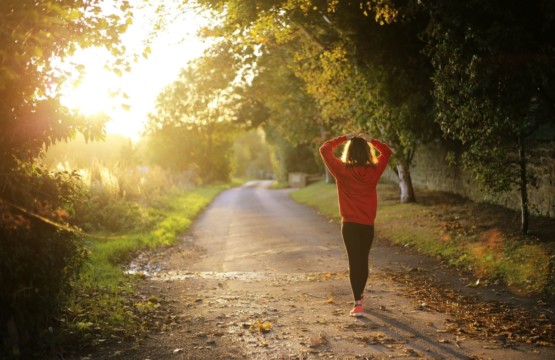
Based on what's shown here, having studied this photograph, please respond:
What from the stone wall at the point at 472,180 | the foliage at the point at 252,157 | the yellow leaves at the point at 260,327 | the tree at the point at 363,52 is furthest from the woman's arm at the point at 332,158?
the foliage at the point at 252,157

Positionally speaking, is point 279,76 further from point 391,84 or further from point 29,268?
point 29,268

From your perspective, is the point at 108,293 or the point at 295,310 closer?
the point at 295,310

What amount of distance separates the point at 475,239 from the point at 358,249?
5957mm

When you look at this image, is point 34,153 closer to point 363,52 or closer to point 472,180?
point 363,52

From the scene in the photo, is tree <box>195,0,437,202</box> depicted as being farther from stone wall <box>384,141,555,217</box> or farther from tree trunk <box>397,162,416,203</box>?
stone wall <box>384,141,555,217</box>

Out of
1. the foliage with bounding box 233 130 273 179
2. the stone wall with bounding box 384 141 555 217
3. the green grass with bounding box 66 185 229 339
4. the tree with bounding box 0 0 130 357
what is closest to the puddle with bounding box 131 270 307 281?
the green grass with bounding box 66 185 229 339

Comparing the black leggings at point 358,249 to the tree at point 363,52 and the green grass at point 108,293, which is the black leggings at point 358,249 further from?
the tree at point 363,52

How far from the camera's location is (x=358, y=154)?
6977 millimetres

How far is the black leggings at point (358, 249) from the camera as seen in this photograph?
7027 millimetres

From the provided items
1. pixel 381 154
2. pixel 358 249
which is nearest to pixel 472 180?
pixel 381 154

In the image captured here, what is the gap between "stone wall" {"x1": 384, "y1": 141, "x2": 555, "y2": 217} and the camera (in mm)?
12609

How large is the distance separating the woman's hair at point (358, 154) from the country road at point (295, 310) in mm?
1885

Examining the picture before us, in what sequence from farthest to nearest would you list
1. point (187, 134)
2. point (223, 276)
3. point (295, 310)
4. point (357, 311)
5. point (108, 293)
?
point (187, 134) → point (223, 276) → point (108, 293) → point (295, 310) → point (357, 311)

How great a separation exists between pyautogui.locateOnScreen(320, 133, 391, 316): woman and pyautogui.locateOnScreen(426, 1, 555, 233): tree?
13.7ft
